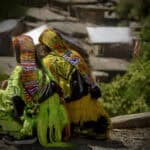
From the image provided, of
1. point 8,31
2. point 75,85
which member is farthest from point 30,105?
point 8,31

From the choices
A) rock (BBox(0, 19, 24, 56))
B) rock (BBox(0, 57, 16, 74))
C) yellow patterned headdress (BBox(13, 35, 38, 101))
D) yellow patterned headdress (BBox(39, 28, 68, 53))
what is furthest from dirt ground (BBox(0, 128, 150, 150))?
rock (BBox(0, 19, 24, 56))

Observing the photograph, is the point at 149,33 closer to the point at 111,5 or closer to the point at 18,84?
the point at 18,84

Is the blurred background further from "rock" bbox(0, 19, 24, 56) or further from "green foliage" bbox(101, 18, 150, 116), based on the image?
"green foliage" bbox(101, 18, 150, 116)

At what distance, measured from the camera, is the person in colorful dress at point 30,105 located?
23.4ft

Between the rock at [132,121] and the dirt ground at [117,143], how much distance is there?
0.25ft

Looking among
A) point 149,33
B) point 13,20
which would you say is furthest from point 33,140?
point 13,20

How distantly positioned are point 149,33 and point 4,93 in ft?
17.7

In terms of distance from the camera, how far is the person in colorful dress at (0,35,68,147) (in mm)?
7129

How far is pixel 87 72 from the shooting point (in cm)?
764

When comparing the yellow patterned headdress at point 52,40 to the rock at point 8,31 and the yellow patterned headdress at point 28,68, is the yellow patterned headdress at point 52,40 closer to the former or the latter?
the yellow patterned headdress at point 28,68

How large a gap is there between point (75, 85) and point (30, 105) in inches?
25.3

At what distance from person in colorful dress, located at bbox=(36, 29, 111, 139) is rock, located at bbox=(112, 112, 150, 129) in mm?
569

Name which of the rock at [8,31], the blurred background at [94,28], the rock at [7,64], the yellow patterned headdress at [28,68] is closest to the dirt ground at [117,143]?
the yellow patterned headdress at [28,68]

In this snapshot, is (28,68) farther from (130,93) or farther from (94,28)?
(94,28)
